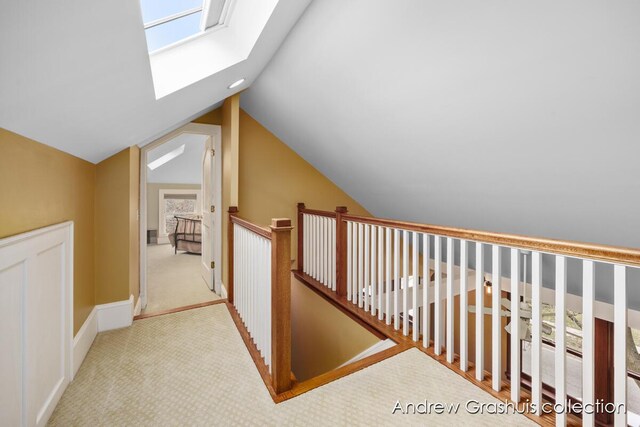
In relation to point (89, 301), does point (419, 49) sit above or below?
above

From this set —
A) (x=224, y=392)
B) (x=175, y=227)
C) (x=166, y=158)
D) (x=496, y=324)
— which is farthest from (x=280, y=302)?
(x=166, y=158)

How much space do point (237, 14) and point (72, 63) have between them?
1.34m

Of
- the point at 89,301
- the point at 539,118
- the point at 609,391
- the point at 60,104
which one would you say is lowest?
the point at 609,391

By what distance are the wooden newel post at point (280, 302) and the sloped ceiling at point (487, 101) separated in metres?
1.29

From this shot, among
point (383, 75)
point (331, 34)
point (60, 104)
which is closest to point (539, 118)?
point (383, 75)

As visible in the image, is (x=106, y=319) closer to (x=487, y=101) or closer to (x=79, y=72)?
(x=79, y=72)

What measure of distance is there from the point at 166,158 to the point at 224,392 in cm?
598

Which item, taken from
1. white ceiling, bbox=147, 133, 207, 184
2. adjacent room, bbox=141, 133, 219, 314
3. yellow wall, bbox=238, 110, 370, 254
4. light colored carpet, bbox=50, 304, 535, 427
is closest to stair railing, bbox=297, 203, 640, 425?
light colored carpet, bbox=50, 304, 535, 427

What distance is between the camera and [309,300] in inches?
137

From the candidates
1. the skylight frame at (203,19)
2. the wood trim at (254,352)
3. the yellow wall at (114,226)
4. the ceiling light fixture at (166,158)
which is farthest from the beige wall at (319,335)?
the ceiling light fixture at (166,158)

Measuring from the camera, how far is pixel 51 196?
4.89 feet

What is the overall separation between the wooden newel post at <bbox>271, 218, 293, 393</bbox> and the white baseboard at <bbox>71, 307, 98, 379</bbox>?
Result: 128 centimetres

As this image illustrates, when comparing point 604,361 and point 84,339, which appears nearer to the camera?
point 84,339

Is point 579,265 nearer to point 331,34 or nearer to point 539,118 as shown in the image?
point 539,118
